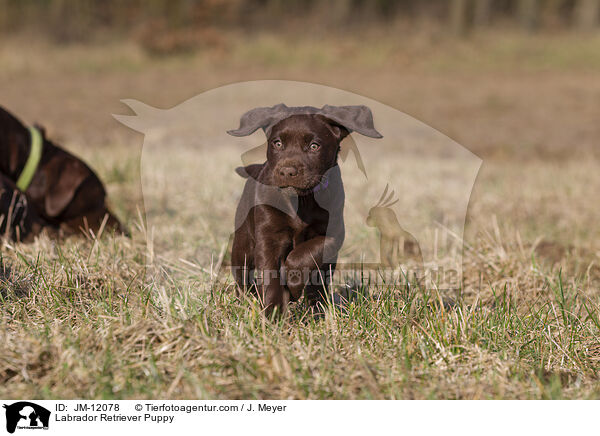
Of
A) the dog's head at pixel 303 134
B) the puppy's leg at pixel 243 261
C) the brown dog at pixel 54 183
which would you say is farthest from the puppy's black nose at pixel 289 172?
the brown dog at pixel 54 183

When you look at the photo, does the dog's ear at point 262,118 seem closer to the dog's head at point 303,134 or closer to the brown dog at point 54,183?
the dog's head at point 303,134

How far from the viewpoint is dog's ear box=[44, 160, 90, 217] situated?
17.5 ft

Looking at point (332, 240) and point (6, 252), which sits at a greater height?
point (332, 240)

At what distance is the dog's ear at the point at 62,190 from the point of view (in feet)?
17.5

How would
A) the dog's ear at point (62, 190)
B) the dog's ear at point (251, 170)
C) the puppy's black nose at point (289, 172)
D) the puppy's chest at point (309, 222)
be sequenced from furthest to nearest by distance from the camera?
the dog's ear at point (62, 190) < the dog's ear at point (251, 170) < the puppy's chest at point (309, 222) < the puppy's black nose at point (289, 172)

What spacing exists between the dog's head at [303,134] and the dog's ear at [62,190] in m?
2.79

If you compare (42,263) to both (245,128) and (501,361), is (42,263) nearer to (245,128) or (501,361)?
(245,128)

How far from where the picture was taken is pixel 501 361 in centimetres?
284

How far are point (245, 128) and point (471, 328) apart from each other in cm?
144

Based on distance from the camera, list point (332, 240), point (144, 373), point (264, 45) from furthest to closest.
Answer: point (264, 45)
point (332, 240)
point (144, 373)
